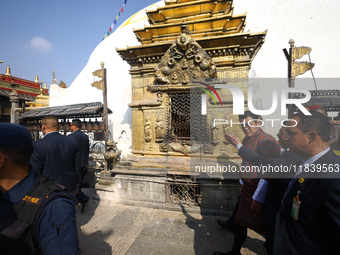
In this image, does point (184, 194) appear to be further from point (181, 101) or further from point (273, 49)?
point (273, 49)

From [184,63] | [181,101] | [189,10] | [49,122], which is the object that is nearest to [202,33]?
[189,10]

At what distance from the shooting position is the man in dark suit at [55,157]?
10.3 ft

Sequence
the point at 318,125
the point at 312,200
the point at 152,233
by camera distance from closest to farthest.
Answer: the point at 312,200, the point at 318,125, the point at 152,233

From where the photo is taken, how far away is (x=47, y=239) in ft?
3.66

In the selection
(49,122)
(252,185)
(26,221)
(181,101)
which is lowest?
(252,185)

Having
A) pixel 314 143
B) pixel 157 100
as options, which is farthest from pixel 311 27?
pixel 314 143

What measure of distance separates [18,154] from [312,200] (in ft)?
8.43

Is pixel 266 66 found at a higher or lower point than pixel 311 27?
lower

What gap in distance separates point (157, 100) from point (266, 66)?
10147mm

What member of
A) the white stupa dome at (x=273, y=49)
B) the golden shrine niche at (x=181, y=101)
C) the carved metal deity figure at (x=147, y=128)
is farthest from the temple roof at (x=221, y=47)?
the white stupa dome at (x=273, y=49)

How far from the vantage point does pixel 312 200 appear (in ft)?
4.94

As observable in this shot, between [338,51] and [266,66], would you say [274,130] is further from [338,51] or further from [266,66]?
[338,51]

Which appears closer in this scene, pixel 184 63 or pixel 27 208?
pixel 27 208

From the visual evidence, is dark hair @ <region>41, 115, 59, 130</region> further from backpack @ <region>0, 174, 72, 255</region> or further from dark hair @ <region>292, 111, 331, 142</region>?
dark hair @ <region>292, 111, 331, 142</region>
